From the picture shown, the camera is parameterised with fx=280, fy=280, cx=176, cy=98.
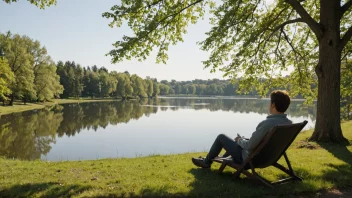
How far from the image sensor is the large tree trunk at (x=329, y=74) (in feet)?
32.9

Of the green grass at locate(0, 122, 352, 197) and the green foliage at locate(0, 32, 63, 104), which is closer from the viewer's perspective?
the green grass at locate(0, 122, 352, 197)

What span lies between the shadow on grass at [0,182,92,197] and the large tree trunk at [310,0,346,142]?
863 cm

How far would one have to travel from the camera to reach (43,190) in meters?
5.39

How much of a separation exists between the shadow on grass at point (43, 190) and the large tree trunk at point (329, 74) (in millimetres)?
8629

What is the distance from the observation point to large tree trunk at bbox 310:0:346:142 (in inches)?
395

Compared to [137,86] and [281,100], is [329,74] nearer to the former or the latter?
[281,100]

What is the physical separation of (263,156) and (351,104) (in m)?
24.1

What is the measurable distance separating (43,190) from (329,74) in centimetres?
972

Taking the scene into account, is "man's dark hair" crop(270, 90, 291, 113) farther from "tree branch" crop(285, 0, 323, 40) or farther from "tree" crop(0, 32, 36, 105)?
"tree" crop(0, 32, 36, 105)

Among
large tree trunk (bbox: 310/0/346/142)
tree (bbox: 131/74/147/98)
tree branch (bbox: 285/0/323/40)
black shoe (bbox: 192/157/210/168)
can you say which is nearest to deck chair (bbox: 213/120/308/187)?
black shoe (bbox: 192/157/210/168)

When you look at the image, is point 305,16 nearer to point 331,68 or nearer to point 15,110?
point 331,68

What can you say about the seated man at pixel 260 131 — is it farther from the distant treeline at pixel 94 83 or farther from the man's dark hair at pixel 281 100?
the distant treeline at pixel 94 83

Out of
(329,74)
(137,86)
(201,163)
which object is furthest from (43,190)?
(137,86)

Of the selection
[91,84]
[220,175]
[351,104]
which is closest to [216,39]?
[220,175]
